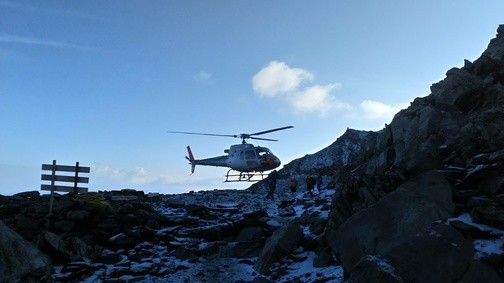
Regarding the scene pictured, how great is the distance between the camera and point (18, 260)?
400 inches

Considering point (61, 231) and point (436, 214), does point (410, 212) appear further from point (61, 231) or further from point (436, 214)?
point (61, 231)

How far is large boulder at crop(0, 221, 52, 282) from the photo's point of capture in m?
9.73

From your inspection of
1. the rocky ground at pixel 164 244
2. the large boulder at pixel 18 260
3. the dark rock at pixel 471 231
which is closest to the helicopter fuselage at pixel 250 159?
the rocky ground at pixel 164 244

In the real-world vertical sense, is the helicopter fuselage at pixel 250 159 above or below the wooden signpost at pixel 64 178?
above

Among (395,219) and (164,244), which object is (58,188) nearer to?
(164,244)

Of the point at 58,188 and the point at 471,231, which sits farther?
the point at 58,188

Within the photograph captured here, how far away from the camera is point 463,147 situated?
10727 mm

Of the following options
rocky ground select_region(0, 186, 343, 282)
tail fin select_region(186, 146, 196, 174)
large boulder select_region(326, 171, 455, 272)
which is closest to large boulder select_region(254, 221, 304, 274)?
rocky ground select_region(0, 186, 343, 282)

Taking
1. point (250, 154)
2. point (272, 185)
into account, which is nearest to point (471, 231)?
point (272, 185)

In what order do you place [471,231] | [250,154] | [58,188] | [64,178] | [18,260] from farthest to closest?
[250,154], [64,178], [58,188], [18,260], [471,231]

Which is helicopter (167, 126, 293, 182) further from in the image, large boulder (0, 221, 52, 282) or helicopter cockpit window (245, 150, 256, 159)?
large boulder (0, 221, 52, 282)

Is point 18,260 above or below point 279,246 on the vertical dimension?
above

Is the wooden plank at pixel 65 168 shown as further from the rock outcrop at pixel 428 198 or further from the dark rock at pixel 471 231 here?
the dark rock at pixel 471 231

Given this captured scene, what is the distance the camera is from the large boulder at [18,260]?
9.73 m
